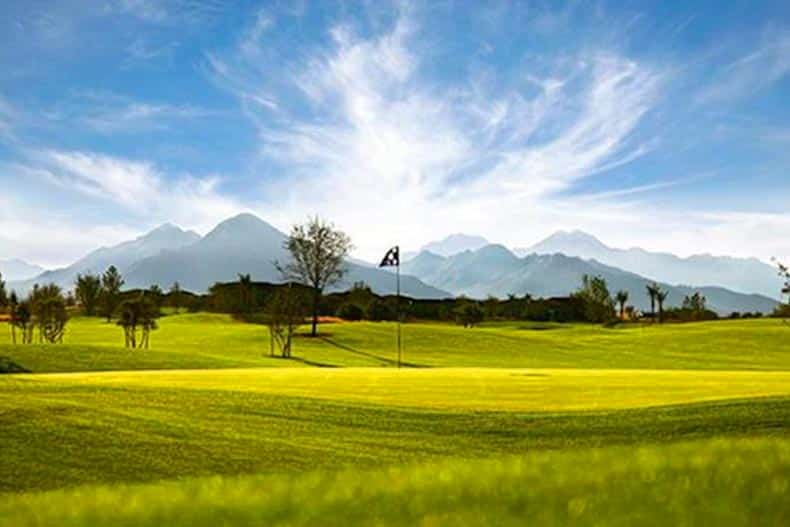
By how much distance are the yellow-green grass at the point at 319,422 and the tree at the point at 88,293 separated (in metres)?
84.3

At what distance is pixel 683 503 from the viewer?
7.82m

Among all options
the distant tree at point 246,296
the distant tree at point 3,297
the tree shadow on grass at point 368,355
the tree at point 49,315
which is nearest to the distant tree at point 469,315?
the distant tree at point 246,296

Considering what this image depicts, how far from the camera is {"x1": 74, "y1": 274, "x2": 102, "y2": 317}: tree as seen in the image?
107m

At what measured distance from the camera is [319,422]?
18797 millimetres

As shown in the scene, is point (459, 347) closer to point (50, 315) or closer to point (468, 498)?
point (50, 315)

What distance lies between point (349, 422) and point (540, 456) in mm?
8272

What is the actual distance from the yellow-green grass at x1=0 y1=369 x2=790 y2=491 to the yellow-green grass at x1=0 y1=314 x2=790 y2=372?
28182 millimetres

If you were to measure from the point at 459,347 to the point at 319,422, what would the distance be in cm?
5348

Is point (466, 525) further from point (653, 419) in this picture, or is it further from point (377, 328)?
point (377, 328)

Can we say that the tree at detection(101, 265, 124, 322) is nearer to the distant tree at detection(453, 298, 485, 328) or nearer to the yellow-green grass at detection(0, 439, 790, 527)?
the distant tree at detection(453, 298, 485, 328)

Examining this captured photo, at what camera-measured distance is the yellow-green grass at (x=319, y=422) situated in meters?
13.3

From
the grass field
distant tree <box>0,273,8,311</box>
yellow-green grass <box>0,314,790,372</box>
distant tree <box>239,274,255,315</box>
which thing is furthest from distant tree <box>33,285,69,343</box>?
the grass field

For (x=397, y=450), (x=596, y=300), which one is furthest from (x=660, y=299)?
(x=397, y=450)

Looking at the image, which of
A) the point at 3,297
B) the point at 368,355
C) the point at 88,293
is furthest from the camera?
the point at 88,293
